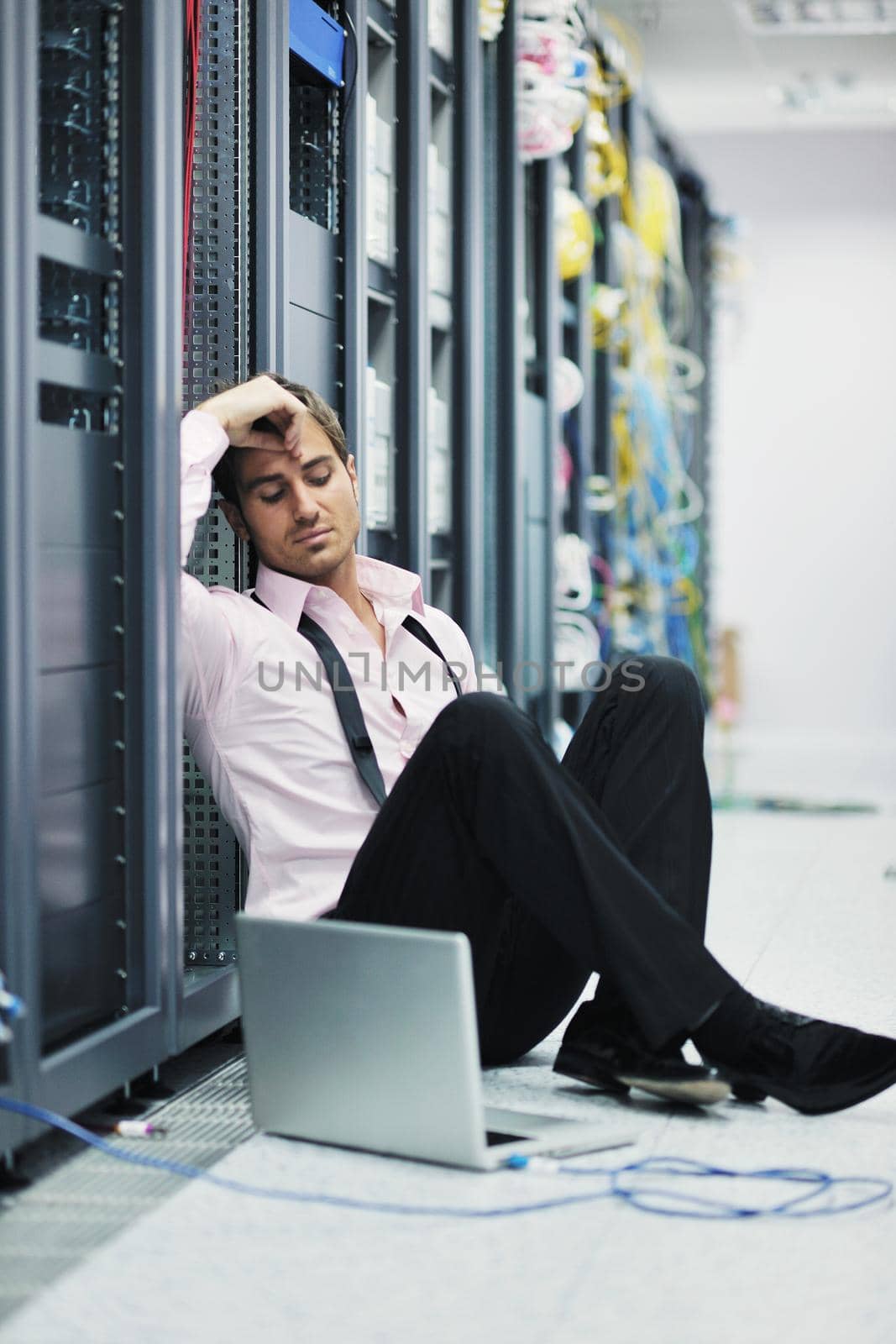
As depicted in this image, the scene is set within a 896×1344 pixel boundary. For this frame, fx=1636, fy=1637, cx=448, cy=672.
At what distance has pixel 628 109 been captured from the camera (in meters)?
5.55

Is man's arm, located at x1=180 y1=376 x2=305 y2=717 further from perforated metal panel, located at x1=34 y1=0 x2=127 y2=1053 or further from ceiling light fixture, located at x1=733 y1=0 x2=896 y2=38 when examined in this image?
ceiling light fixture, located at x1=733 y1=0 x2=896 y2=38

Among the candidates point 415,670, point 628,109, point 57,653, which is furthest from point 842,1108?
point 628,109

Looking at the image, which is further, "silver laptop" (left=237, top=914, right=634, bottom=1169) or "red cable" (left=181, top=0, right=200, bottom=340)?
"red cable" (left=181, top=0, right=200, bottom=340)

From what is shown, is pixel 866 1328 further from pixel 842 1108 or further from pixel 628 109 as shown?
pixel 628 109

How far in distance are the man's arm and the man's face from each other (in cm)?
5

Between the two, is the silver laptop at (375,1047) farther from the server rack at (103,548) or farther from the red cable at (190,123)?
the red cable at (190,123)

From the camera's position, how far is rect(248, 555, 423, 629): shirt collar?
204 centimetres

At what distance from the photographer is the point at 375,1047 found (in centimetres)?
172

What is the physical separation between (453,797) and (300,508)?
477 millimetres

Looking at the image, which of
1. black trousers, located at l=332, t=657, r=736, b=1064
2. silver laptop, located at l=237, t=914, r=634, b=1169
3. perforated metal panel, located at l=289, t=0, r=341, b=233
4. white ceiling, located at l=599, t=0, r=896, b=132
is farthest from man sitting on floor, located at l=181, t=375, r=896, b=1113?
white ceiling, located at l=599, t=0, r=896, b=132

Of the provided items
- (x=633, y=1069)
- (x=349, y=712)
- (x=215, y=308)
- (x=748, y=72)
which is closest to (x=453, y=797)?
(x=349, y=712)

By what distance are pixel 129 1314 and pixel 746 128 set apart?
7.64 m

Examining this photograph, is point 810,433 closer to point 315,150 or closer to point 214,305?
point 315,150

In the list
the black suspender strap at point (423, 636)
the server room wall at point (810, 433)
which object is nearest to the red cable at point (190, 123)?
the black suspender strap at point (423, 636)
